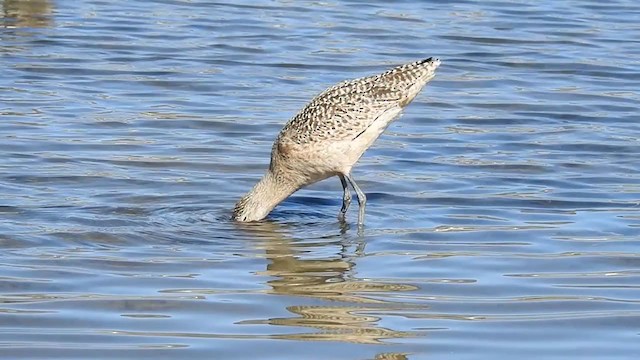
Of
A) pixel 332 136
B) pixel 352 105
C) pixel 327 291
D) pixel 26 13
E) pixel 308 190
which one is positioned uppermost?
pixel 352 105

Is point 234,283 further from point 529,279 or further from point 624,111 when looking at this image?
point 624,111

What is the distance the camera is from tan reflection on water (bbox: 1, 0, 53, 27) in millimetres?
14570

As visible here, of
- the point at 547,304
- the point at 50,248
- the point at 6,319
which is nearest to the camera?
the point at 6,319

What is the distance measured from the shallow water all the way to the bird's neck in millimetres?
116

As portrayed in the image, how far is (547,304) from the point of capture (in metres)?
6.57

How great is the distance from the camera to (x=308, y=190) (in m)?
9.74

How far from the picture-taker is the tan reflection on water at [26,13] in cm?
1457

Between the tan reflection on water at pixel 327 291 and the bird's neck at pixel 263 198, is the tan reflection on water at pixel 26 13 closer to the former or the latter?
the bird's neck at pixel 263 198

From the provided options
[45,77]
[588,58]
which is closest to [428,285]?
[45,77]

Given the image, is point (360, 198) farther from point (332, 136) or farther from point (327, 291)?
point (327, 291)

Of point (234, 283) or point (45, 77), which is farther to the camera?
point (45, 77)

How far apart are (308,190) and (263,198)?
39.6 inches

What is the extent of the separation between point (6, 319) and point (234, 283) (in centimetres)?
116

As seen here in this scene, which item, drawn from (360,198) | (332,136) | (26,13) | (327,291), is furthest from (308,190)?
(26,13)
